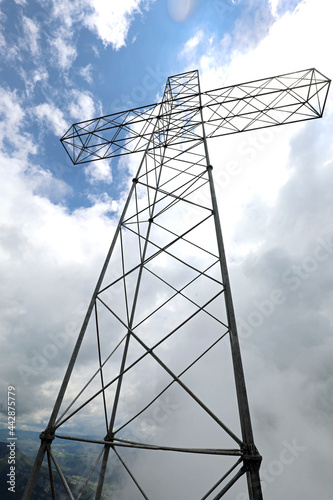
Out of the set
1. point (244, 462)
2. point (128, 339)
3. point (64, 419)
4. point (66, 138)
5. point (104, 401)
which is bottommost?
point (244, 462)

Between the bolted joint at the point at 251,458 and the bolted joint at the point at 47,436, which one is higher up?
the bolted joint at the point at 47,436

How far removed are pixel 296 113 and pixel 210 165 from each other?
589 cm

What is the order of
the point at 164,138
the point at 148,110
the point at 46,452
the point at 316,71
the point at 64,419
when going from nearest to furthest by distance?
1. the point at 46,452
2. the point at 64,419
3. the point at 164,138
4. the point at 316,71
5. the point at 148,110

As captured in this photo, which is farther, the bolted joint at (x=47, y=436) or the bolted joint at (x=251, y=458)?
the bolted joint at (x=47, y=436)

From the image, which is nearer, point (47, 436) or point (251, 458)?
point (251, 458)

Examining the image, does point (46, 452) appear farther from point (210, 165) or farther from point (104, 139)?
point (104, 139)

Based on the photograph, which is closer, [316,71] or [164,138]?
[164,138]

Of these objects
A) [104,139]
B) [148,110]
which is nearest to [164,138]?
[148,110]

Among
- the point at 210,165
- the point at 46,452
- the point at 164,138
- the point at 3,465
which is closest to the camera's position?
the point at 46,452

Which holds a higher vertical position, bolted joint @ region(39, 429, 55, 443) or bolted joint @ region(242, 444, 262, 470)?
bolted joint @ region(39, 429, 55, 443)

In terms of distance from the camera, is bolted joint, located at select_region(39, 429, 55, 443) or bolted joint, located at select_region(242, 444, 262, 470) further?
bolted joint, located at select_region(39, 429, 55, 443)

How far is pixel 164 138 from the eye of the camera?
984cm

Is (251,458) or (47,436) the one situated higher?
(47,436)

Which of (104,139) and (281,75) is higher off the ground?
(281,75)
